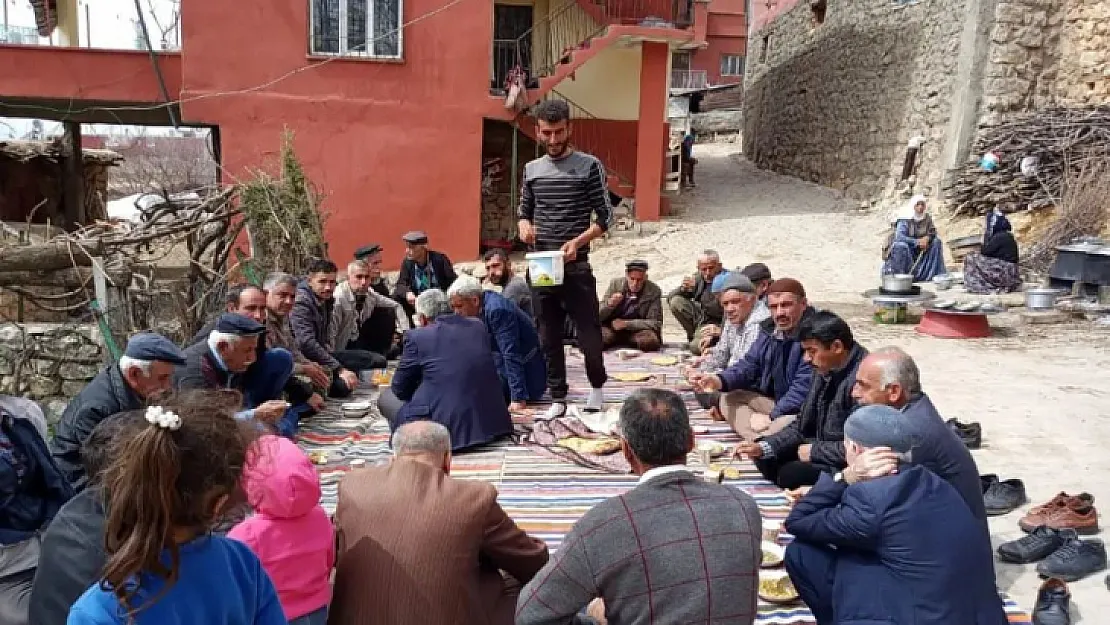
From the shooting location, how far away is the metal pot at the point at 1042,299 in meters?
10.0

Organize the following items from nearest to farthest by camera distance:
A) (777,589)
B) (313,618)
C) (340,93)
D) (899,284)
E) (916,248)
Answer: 1. (313,618)
2. (777,589)
3. (899,284)
4. (916,248)
5. (340,93)

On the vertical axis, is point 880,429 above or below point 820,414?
above

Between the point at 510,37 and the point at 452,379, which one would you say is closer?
the point at 452,379

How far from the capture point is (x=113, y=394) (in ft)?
Result: 11.7

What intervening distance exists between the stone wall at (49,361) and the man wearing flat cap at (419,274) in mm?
2949

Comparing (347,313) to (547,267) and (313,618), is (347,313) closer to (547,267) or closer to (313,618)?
(547,267)

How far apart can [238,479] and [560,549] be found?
2.84 feet

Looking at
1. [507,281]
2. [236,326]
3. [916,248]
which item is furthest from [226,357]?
[916,248]

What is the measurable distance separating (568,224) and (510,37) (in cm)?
1376

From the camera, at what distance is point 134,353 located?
3.58 m

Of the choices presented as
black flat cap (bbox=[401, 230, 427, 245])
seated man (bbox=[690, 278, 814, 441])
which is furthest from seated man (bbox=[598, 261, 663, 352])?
seated man (bbox=[690, 278, 814, 441])

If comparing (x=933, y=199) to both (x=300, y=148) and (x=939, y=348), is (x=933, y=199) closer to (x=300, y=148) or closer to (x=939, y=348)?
(x=939, y=348)

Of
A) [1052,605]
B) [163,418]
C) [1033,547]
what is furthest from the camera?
[1033,547]

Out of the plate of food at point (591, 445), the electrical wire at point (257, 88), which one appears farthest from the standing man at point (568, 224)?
the electrical wire at point (257, 88)
